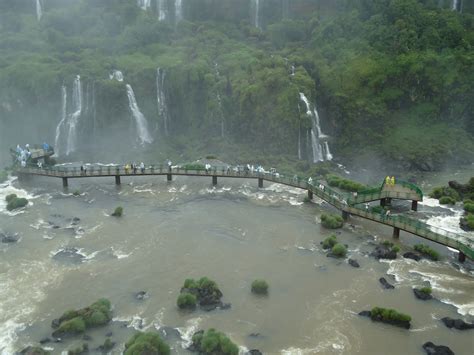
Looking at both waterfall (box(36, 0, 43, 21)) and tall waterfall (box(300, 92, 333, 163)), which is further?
waterfall (box(36, 0, 43, 21))

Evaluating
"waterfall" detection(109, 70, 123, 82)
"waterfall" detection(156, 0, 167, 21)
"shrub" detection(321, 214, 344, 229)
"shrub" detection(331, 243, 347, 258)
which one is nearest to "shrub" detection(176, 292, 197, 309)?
"shrub" detection(331, 243, 347, 258)

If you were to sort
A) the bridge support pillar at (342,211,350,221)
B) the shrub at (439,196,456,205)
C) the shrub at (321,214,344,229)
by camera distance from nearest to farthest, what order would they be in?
the shrub at (321,214,344,229), the bridge support pillar at (342,211,350,221), the shrub at (439,196,456,205)

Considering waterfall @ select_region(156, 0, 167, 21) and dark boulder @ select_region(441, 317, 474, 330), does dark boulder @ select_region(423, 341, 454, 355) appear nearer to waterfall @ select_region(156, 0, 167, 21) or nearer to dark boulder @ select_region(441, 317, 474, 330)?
dark boulder @ select_region(441, 317, 474, 330)

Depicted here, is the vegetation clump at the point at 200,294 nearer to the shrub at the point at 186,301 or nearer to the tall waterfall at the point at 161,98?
the shrub at the point at 186,301

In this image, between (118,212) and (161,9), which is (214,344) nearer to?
(118,212)

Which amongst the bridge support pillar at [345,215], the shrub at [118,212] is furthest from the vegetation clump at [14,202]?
the bridge support pillar at [345,215]

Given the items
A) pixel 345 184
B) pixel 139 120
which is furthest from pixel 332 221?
pixel 139 120

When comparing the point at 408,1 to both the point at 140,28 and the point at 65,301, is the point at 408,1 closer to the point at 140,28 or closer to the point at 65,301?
the point at 140,28

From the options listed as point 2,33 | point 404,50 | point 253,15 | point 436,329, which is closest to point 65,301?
point 436,329
